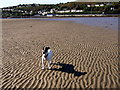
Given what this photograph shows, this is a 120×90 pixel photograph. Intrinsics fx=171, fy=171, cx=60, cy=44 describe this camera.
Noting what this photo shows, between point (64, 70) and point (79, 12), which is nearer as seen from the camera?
point (64, 70)

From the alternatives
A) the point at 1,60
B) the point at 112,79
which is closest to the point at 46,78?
the point at 112,79

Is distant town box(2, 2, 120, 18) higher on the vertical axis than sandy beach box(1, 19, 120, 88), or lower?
higher

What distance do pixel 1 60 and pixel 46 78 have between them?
3986 millimetres

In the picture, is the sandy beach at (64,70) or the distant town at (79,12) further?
the distant town at (79,12)

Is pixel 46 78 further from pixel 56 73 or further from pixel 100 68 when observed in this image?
pixel 100 68

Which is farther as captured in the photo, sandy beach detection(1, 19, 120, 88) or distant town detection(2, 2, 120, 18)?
distant town detection(2, 2, 120, 18)

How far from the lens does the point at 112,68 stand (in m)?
8.05

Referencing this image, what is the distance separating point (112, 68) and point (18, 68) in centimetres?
453

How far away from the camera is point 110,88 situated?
6062 millimetres

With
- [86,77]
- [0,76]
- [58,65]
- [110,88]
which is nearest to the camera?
[110,88]

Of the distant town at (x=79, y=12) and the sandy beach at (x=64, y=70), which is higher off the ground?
the distant town at (x=79, y=12)

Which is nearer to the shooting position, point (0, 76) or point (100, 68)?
point (0, 76)

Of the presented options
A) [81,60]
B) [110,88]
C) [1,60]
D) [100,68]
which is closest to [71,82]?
[110,88]

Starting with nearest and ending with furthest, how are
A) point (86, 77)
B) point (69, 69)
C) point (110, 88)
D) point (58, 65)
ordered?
point (110, 88) → point (86, 77) → point (69, 69) → point (58, 65)
